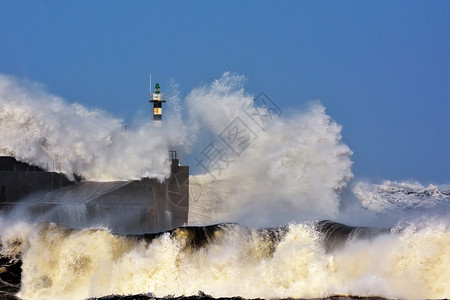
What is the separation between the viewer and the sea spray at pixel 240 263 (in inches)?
695

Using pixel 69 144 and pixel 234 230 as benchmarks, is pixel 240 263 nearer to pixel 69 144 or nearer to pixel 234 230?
pixel 234 230

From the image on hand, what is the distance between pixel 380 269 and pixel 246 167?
57.5ft

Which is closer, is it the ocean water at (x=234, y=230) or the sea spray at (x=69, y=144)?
the ocean water at (x=234, y=230)

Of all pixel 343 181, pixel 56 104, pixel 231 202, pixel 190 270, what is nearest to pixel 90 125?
pixel 56 104

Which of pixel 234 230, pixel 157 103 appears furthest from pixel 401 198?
pixel 234 230

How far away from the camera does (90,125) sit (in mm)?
34094

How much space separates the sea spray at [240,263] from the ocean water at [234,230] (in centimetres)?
3

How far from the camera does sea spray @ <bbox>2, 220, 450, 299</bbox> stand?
1764cm

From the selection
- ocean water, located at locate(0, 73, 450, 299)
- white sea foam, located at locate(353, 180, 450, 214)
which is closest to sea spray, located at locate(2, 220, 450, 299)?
ocean water, located at locate(0, 73, 450, 299)

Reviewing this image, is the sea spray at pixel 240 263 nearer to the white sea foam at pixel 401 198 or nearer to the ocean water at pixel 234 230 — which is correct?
the ocean water at pixel 234 230

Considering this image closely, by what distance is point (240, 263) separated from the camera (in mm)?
20297

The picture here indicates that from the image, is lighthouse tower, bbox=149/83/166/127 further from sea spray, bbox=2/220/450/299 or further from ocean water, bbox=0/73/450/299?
sea spray, bbox=2/220/450/299

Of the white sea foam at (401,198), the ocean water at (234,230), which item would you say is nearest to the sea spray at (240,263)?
the ocean water at (234,230)

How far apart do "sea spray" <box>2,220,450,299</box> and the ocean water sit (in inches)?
1.2
